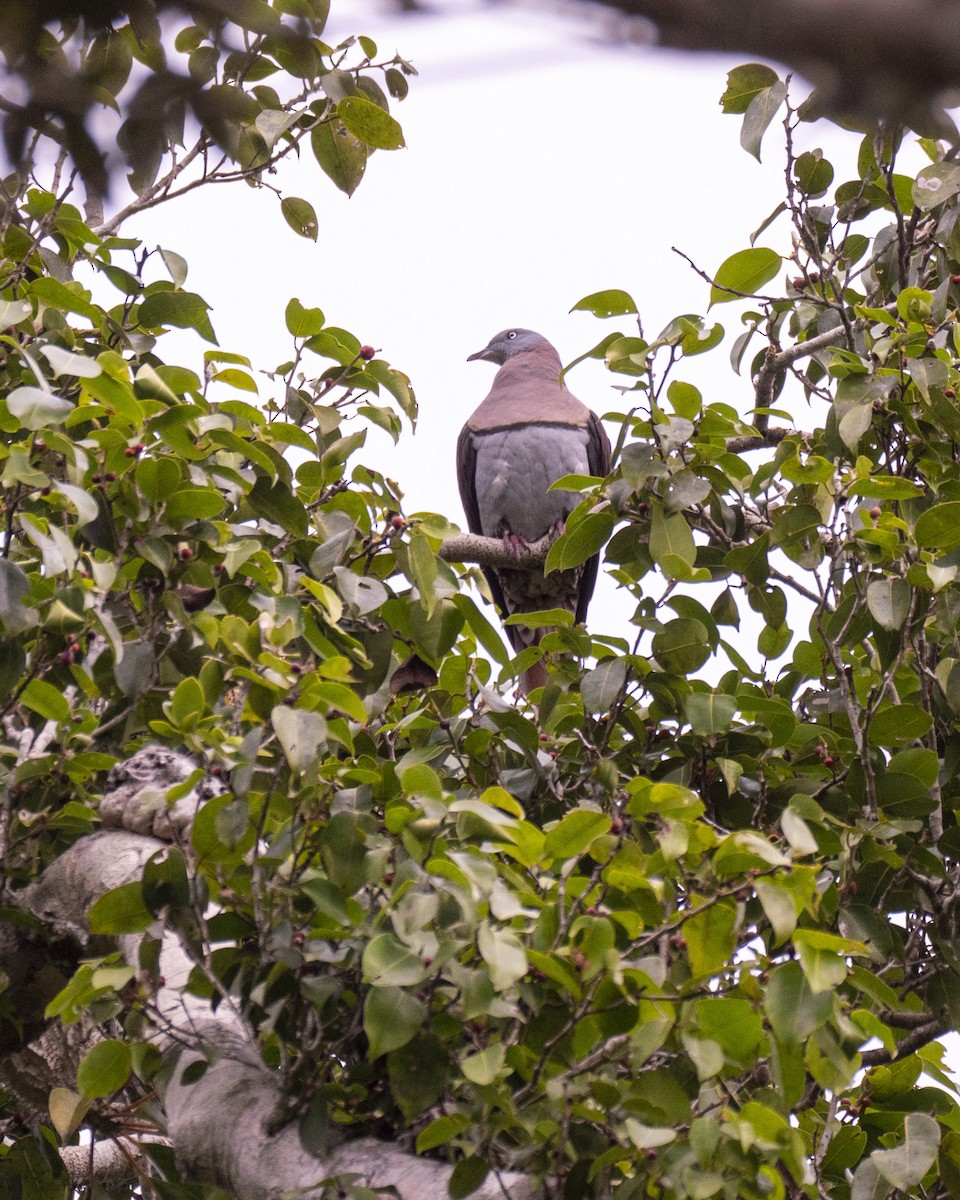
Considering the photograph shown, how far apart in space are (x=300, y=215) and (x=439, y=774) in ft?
3.71

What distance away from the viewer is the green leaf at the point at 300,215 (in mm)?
2500

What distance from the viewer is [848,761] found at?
2.10 metres

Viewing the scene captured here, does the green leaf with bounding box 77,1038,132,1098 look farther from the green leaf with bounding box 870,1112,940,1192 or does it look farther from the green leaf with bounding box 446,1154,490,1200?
the green leaf with bounding box 870,1112,940,1192

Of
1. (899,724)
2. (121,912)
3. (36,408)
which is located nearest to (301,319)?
(36,408)

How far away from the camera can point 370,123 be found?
6.63 ft

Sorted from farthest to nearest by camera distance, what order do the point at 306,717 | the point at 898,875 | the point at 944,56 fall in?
the point at 898,875 < the point at 306,717 < the point at 944,56

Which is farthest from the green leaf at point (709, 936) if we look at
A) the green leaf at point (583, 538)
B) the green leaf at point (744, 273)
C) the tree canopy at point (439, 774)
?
the green leaf at point (744, 273)

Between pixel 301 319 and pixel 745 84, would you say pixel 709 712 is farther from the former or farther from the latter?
pixel 745 84

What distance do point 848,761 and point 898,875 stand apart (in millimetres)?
224

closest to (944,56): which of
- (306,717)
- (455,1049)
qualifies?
(306,717)

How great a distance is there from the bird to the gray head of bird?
18.4 inches

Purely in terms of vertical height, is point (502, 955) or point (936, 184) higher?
point (936, 184)

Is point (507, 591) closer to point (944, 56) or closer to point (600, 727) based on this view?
point (600, 727)

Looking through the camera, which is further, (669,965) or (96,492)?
(96,492)
